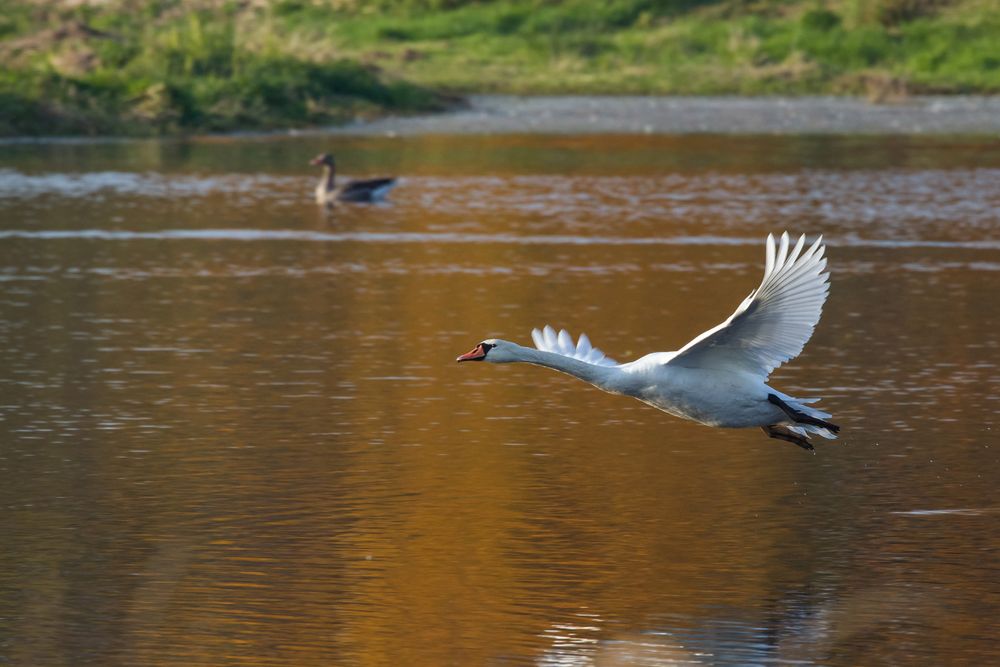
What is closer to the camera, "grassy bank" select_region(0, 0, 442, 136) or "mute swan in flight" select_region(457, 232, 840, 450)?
"mute swan in flight" select_region(457, 232, 840, 450)

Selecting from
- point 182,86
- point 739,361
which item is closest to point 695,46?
point 182,86

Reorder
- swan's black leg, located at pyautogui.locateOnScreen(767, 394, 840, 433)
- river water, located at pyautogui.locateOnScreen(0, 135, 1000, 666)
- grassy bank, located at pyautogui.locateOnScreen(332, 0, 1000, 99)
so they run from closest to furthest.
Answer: river water, located at pyautogui.locateOnScreen(0, 135, 1000, 666) < swan's black leg, located at pyautogui.locateOnScreen(767, 394, 840, 433) < grassy bank, located at pyautogui.locateOnScreen(332, 0, 1000, 99)

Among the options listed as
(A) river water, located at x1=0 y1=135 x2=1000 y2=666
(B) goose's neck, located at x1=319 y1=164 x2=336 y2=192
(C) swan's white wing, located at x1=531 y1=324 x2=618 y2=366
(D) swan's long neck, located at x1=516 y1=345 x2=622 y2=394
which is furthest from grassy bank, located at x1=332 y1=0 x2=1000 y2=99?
(D) swan's long neck, located at x1=516 y1=345 x2=622 y2=394

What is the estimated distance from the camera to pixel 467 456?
9.58 m

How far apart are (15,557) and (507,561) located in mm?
1899

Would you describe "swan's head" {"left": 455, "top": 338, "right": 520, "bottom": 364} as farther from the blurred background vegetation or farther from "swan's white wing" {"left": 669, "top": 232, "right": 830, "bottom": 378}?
the blurred background vegetation

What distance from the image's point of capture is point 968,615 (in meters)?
6.95

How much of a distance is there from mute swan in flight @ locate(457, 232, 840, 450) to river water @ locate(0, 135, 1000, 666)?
18.1 inches

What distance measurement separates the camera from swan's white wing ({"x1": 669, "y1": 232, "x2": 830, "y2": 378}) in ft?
26.4

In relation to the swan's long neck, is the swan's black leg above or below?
below

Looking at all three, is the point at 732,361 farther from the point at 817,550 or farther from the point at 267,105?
the point at 267,105

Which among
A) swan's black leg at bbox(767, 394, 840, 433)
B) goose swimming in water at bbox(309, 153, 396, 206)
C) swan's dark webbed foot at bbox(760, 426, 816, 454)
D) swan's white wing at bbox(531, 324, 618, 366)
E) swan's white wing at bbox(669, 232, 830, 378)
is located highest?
swan's white wing at bbox(669, 232, 830, 378)

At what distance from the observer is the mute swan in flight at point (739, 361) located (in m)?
8.11

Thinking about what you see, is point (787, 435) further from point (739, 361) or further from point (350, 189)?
point (350, 189)
